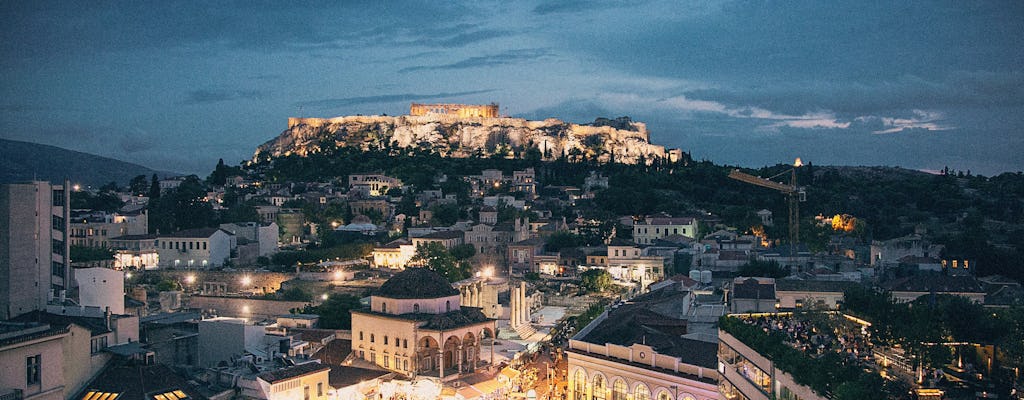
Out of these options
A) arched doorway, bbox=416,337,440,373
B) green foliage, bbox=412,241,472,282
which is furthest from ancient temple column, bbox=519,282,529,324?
arched doorway, bbox=416,337,440,373

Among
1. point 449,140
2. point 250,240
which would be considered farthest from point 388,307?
point 449,140

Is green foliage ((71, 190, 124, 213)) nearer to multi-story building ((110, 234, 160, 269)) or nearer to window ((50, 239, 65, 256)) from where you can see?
multi-story building ((110, 234, 160, 269))

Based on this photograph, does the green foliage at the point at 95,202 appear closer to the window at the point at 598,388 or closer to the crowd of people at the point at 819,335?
the window at the point at 598,388

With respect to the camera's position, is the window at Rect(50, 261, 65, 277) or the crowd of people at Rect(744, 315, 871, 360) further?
the window at Rect(50, 261, 65, 277)

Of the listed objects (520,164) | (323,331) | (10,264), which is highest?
(520,164)

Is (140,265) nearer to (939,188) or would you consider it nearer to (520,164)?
(520,164)

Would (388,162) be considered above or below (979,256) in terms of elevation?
above

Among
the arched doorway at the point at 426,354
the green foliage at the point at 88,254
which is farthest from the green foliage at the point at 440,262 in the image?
the arched doorway at the point at 426,354
